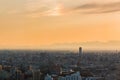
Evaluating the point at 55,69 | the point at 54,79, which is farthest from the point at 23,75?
the point at 54,79

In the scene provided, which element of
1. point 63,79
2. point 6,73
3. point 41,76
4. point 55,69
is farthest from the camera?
point 55,69

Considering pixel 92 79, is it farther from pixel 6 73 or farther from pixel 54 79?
pixel 6 73

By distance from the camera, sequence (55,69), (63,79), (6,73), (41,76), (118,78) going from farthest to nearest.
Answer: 1. (55,69)
2. (6,73)
3. (41,76)
4. (118,78)
5. (63,79)

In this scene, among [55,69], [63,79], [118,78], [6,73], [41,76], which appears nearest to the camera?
[63,79]

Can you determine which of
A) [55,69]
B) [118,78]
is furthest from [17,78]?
[118,78]

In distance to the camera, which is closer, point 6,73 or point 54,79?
point 54,79

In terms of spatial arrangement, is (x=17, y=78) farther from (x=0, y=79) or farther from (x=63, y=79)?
(x=63, y=79)

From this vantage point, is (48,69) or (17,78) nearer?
(17,78)

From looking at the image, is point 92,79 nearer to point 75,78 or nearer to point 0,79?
point 75,78
